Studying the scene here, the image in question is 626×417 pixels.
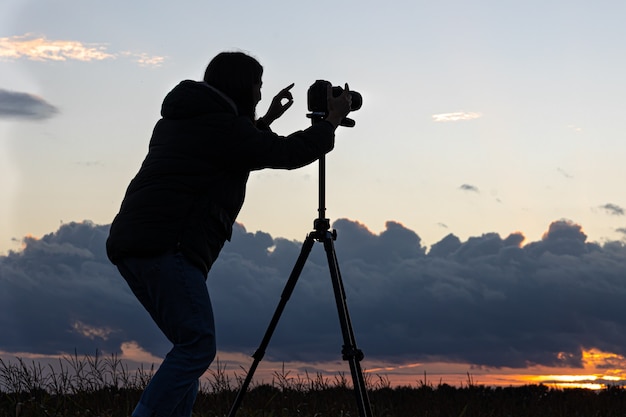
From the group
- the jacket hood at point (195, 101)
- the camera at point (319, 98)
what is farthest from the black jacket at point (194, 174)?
the camera at point (319, 98)

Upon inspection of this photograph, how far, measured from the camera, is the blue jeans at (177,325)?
491 cm

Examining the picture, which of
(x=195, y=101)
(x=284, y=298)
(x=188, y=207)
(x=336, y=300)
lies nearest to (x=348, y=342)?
(x=336, y=300)

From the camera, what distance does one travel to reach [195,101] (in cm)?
512

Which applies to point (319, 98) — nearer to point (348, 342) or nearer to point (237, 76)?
→ point (237, 76)

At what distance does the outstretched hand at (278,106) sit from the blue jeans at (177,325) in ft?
6.41

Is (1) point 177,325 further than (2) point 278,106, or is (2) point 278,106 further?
(2) point 278,106

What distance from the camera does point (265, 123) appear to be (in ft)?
21.4

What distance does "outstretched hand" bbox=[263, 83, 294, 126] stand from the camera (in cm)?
657

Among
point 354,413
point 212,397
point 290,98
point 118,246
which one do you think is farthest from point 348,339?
point 212,397

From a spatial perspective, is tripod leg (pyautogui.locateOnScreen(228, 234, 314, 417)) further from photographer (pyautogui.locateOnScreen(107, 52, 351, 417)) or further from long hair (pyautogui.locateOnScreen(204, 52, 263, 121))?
long hair (pyautogui.locateOnScreen(204, 52, 263, 121))

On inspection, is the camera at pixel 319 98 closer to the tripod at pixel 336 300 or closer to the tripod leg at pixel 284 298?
the tripod at pixel 336 300

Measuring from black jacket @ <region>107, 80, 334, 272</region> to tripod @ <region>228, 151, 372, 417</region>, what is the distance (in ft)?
2.26

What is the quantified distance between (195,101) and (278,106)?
1558 millimetres

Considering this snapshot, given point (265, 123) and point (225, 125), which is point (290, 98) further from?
point (225, 125)
